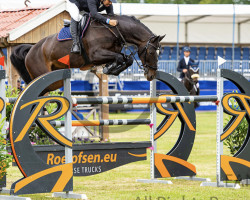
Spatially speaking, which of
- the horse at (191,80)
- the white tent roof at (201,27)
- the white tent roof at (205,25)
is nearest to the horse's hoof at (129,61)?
the horse at (191,80)

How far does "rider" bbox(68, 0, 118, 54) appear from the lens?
255 inches

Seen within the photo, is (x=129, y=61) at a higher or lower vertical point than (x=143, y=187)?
higher

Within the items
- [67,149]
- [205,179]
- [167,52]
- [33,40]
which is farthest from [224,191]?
[167,52]

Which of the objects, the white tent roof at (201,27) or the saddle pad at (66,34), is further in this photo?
the white tent roof at (201,27)

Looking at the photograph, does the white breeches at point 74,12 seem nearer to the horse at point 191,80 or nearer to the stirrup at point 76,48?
the stirrup at point 76,48

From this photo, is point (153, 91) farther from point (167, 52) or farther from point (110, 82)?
point (167, 52)

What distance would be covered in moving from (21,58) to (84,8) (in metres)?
1.37

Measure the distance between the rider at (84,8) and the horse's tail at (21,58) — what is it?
4.09 feet

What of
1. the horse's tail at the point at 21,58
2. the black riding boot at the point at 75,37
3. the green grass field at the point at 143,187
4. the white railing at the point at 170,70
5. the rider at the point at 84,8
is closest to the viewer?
the green grass field at the point at 143,187

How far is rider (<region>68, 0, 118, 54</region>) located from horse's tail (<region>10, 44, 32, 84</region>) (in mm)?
1248

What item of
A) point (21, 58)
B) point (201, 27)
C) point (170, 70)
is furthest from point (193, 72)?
point (201, 27)

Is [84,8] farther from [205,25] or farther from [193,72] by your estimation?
[205,25]

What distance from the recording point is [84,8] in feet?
22.4

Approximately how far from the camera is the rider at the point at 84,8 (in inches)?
255
